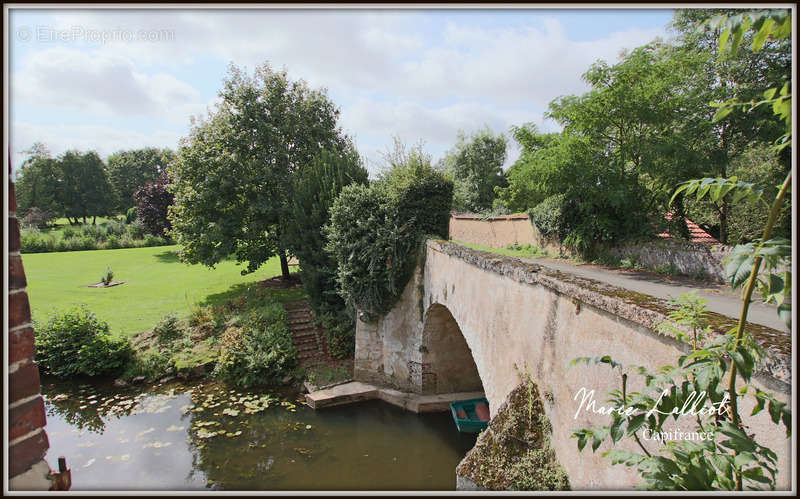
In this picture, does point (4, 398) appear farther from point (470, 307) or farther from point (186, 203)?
point (186, 203)

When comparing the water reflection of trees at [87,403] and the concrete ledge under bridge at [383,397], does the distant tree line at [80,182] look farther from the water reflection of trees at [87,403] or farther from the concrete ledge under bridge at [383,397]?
the concrete ledge under bridge at [383,397]

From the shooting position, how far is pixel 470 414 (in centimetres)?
1146

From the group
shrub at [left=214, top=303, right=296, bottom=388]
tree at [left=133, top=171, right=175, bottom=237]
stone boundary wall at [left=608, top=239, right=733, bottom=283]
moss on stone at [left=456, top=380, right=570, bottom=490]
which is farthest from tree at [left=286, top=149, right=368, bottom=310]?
tree at [left=133, top=171, right=175, bottom=237]

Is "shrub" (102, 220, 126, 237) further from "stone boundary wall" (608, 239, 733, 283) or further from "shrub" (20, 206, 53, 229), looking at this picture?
"stone boundary wall" (608, 239, 733, 283)

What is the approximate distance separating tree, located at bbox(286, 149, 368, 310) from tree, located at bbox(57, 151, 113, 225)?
42190mm

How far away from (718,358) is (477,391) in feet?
37.9

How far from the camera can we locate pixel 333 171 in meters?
15.3

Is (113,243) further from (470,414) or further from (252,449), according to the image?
(470,414)

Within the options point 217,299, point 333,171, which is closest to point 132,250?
point 217,299

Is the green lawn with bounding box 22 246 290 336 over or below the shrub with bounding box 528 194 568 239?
below

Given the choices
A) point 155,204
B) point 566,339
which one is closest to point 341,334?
point 566,339

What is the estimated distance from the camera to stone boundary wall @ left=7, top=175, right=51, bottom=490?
1.58m

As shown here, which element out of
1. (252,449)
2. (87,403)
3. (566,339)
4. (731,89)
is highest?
(731,89)

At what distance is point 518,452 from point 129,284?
22507 mm
